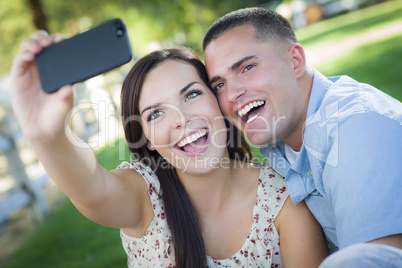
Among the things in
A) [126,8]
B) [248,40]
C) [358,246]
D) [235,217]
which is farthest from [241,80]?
[126,8]

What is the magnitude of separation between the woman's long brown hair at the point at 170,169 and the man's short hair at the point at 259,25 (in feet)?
0.89

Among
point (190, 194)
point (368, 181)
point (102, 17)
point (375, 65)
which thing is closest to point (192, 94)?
point (190, 194)

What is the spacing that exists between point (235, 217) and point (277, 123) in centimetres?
70

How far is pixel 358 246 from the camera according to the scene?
1.37 meters

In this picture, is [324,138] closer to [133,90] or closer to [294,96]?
[294,96]

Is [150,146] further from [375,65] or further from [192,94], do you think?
[375,65]

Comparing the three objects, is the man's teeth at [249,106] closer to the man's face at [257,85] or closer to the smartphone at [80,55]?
the man's face at [257,85]

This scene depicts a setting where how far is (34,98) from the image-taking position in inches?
59.7

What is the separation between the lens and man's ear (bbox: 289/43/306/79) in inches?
106

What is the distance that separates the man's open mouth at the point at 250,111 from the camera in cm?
264

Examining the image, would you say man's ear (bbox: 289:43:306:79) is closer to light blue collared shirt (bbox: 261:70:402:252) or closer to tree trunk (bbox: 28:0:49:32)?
light blue collared shirt (bbox: 261:70:402:252)

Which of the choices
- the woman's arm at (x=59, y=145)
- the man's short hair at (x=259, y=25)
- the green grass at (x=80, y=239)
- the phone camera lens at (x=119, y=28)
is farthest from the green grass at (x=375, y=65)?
the phone camera lens at (x=119, y=28)

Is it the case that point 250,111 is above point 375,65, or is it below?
above

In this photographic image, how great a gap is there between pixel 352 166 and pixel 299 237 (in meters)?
0.68
